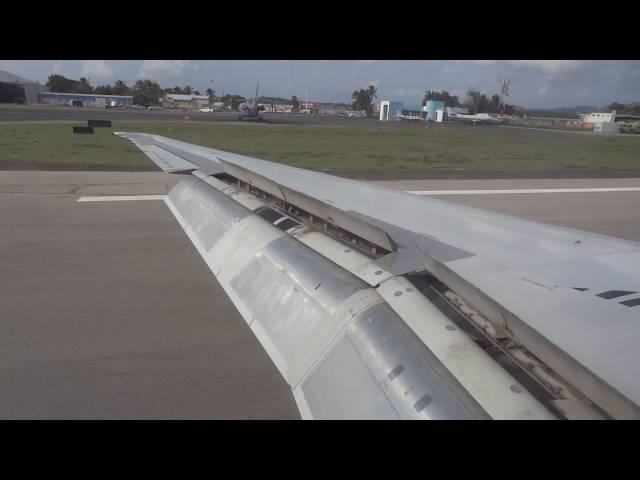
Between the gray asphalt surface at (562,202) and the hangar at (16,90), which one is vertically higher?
the hangar at (16,90)

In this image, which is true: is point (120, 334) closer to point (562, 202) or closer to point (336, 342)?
point (336, 342)

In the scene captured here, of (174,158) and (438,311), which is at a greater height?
(174,158)

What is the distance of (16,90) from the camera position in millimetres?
54062

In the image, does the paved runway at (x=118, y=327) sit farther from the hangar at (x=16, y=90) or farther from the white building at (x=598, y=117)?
the hangar at (x=16, y=90)

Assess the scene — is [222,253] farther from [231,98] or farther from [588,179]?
[231,98]

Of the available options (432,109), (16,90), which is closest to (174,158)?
(16,90)

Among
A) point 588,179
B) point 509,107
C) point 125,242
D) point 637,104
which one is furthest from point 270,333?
point 509,107

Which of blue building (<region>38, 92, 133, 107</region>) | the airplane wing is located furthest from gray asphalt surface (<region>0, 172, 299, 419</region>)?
blue building (<region>38, 92, 133, 107</region>)

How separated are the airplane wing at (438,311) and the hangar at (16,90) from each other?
58.5 metres

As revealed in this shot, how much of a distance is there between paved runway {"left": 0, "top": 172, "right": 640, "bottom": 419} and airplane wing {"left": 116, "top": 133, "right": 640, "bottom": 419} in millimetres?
1056

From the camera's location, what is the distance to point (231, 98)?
3214 inches

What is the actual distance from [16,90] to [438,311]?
6487cm

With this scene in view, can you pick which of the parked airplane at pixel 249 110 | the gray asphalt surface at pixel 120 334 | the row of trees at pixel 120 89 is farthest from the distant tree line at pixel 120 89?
the gray asphalt surface at pixel 120 334

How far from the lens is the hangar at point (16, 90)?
52250 millimetres
